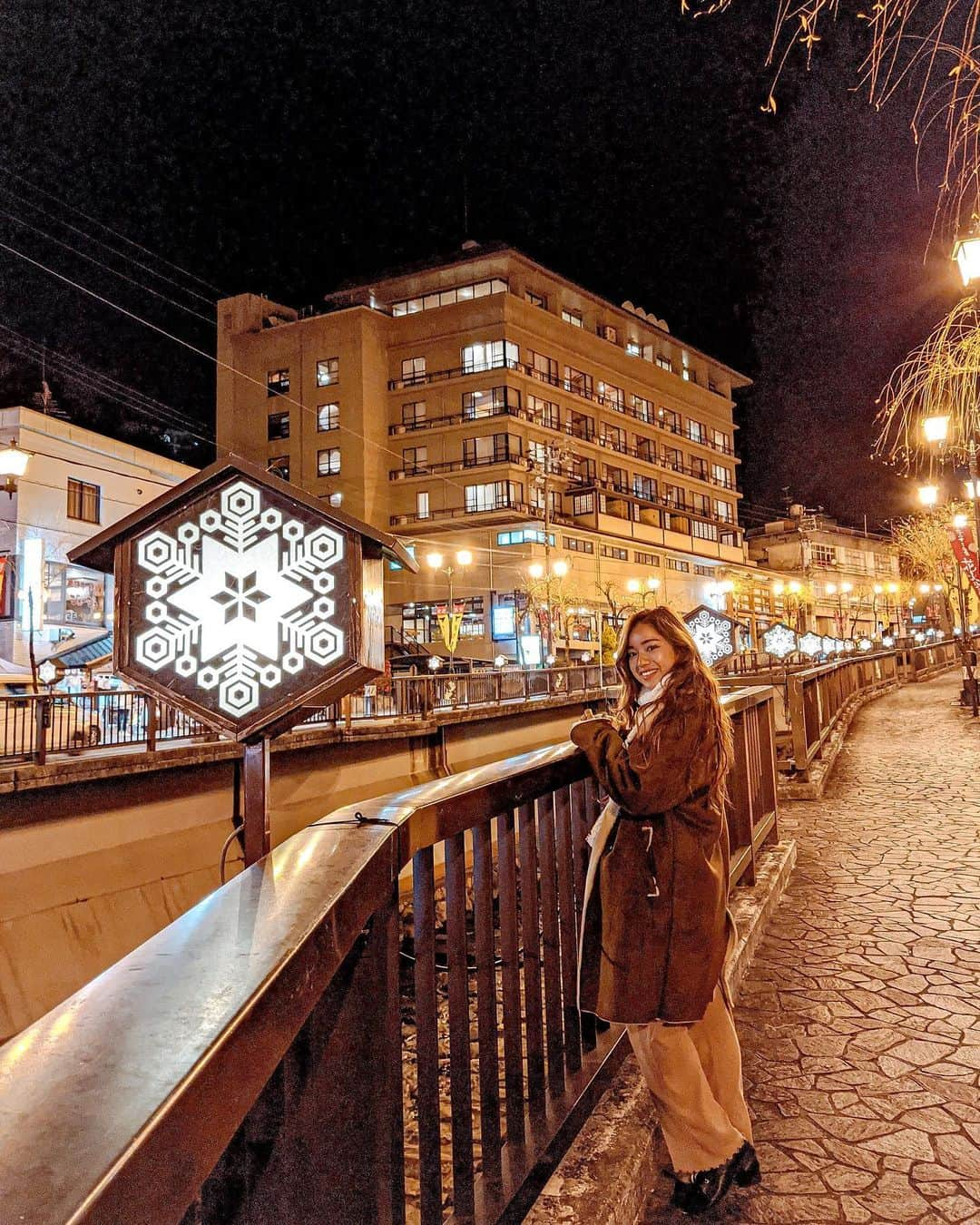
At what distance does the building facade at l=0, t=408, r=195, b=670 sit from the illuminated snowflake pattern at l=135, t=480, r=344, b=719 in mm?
21783

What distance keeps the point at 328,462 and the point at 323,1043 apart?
51.2 m

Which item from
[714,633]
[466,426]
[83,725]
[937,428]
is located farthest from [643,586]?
[83,725]

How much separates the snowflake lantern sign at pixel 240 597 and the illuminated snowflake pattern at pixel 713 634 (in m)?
10.9

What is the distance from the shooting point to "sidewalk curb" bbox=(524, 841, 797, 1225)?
2350 mm

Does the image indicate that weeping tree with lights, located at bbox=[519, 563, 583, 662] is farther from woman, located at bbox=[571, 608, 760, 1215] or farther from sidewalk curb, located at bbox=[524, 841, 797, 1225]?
woman, located at bbox=[571, 608, 760, 1215]

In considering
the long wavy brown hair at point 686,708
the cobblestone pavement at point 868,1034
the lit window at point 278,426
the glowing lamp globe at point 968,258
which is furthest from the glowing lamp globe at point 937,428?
the lit window at point 278,426

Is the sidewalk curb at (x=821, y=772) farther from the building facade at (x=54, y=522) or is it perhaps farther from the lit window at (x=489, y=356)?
the lit window at (x=489, y=356)

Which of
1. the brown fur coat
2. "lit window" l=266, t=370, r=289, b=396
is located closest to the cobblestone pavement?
the brown fur coat

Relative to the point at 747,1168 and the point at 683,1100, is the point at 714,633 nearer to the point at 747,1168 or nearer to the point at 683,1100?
the point at 747,1168

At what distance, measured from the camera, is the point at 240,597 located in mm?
2406

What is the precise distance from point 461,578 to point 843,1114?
44.7 metres

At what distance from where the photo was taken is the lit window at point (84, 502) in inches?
1053

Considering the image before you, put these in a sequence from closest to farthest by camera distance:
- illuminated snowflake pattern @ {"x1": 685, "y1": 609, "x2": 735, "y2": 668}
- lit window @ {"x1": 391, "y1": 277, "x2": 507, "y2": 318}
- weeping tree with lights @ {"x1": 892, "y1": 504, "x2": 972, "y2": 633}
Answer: illuminated snowflake pattern @ {"x1": 685, "y1": 609, "x2": 735, "y2": 668}
weeping tree with lights @ {"x1": 892, "y1": 504, "x2": 972, "y2": 633}
lit window @ {"x1": 391, "y1": 277, "x2": 507, "y2": 318}

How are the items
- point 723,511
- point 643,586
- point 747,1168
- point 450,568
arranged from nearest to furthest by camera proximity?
point 747,1168, point 450,568, point 643,586, point 723,511
